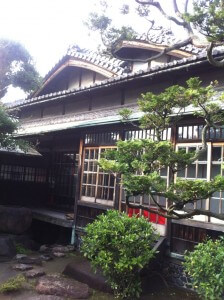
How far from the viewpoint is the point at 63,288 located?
800 cm

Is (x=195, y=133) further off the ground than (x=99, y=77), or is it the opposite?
(x=99, y=77)

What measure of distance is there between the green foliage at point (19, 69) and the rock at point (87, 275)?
641 inches

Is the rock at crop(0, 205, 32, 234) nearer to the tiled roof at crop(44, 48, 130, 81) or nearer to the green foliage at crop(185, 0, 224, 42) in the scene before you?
the tiled roof at crop(44, 48, 130, 81)

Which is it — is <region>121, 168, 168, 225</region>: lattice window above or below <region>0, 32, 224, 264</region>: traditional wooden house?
below

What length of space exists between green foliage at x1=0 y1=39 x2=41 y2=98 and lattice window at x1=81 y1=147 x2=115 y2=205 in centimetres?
Result: 1227

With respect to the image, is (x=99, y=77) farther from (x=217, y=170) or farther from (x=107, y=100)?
(x=217, y=170)

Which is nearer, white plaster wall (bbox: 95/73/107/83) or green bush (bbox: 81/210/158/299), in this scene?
green bush (bbox: 81/210/158/299)

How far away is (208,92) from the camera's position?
6.07 metres

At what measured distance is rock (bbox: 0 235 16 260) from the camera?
11.3 m

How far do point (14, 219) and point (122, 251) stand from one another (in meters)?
7.05

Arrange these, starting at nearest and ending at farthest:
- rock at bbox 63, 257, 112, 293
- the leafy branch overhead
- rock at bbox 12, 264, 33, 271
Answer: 1. the leafy branch overhead
2. rock at bbox 63, 257, 112, 293
3. rock at bbox 12, 264, 33, 271

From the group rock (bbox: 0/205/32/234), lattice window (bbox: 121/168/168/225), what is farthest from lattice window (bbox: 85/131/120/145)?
rock (bbox: 0/205/32/234)

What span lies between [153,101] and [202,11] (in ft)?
7.37

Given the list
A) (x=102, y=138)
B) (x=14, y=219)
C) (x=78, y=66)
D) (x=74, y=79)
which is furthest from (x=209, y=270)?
(x=74, y=79)
